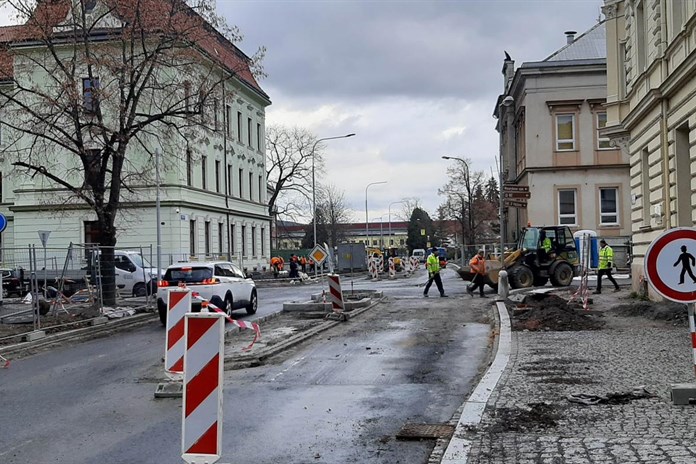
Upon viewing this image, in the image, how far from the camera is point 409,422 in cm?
781

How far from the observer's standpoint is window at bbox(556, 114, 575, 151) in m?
45.3

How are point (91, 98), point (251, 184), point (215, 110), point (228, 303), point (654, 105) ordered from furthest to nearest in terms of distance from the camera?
point (251, 184) → point (215, 110) → point (91, 98) → point (228, 303) → point (654, 105)

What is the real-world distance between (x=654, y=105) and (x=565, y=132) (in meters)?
27.4

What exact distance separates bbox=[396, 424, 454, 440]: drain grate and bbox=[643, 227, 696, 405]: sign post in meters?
2.37

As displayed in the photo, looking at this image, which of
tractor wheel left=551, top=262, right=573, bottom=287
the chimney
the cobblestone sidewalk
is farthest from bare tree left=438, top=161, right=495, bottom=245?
the cobblestone sidewalk

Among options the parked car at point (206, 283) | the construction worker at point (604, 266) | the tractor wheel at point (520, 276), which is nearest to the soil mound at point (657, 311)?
the construction worker at point (604, 266)

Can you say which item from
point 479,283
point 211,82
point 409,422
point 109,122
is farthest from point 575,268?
point 409,422

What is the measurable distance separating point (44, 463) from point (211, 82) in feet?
65.3

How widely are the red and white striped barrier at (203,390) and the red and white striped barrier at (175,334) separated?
14.3ft

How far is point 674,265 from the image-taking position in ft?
23.6

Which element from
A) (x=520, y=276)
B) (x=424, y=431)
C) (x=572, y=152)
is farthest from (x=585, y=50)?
(x=424, y=431)

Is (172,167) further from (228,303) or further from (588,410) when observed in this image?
(588,410)

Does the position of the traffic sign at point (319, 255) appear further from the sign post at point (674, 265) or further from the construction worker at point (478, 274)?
the sign post at point (674, 265)

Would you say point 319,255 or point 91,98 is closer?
point 91,98
